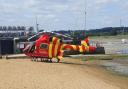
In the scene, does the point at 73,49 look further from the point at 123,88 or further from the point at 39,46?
the point at 123,88

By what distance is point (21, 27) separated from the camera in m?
111

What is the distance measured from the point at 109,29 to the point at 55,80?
169 m

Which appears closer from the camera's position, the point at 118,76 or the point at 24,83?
the point at 24,83

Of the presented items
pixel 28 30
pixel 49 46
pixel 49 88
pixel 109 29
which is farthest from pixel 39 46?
pixel 109 29

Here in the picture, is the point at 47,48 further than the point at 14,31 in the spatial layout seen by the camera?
No

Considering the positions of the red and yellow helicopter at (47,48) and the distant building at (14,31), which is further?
the distant building at (14,31)

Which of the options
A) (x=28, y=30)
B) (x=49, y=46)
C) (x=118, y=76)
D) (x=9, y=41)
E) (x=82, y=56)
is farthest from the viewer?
(x=28, y=30)

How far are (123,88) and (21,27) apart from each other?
88.4 m

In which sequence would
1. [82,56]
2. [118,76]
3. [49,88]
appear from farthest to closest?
[82,56] < [118,76] < [49,88]

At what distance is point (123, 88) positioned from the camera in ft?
77.1

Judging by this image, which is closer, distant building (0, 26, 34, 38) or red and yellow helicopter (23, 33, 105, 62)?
red and yellow helicopter (23, 33, 105, 62)

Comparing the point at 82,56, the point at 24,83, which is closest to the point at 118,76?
the point at 24,83

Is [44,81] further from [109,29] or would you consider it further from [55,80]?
[109,29]

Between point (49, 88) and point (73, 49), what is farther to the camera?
point (73, 49)
